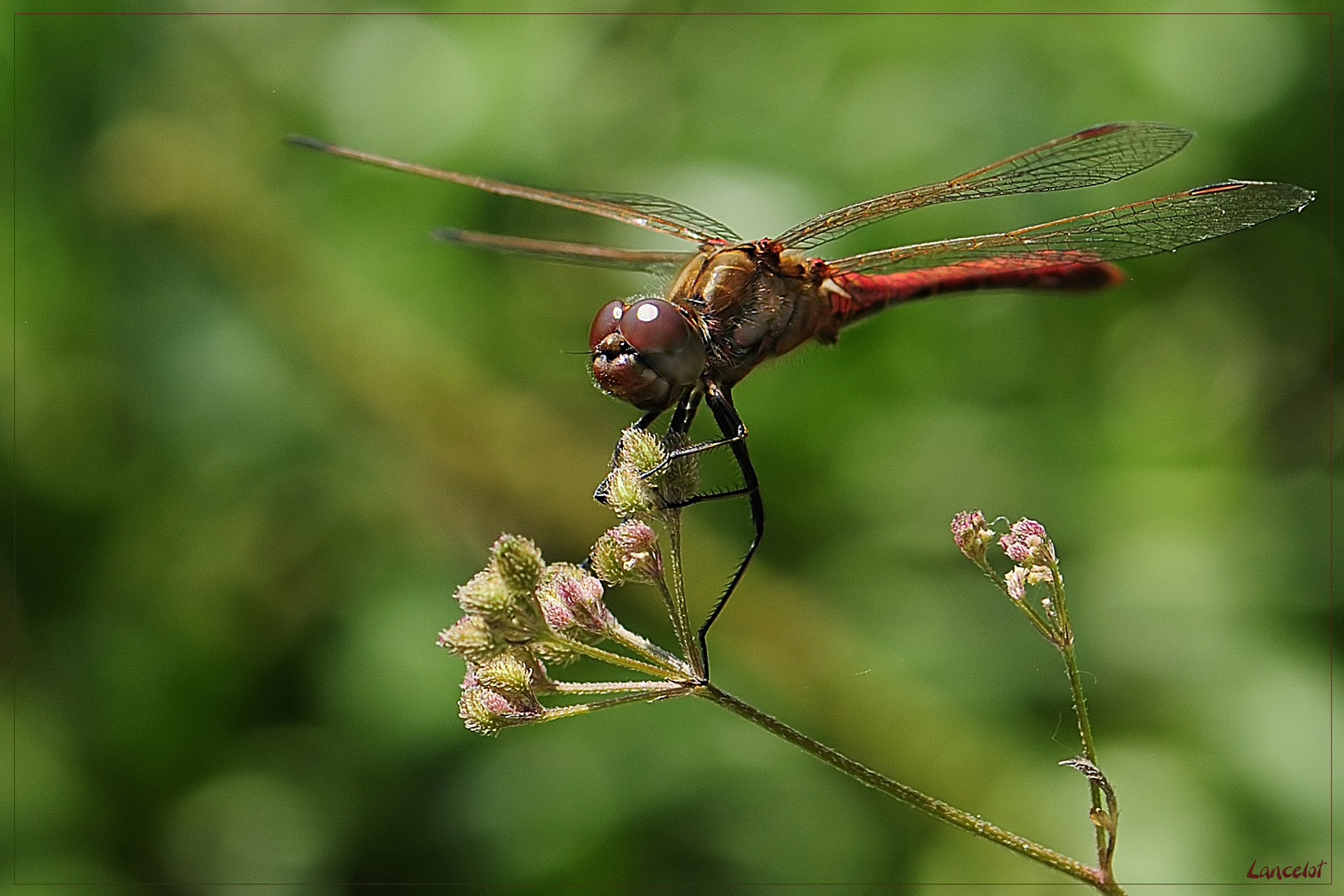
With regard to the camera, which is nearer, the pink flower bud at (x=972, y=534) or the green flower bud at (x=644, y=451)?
the pink flower bud at (x=972, y=534)

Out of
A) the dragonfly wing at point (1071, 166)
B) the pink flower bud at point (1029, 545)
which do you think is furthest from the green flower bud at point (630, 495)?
the dragonfly wing at point (1071, 166)

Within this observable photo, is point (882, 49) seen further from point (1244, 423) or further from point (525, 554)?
point (525, 554)

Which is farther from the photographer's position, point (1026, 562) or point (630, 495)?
point (630, 495)

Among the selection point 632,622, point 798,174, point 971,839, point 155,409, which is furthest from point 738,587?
point 155,409

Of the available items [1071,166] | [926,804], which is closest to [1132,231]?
[1071,166]
